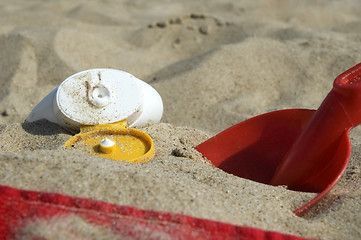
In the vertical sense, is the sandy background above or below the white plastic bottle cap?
below

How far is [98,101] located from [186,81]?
913 millimetres

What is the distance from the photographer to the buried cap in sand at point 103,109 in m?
1.53

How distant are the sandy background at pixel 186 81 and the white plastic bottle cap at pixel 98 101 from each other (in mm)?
69

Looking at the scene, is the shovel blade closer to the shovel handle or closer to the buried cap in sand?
the shovel handle

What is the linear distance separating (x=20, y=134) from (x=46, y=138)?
121 millimetres

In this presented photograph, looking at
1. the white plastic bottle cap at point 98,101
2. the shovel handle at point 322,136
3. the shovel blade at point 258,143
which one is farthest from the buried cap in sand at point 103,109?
the shovel handle at point 322,136

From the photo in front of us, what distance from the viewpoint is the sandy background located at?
3.66 feet

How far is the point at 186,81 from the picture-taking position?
8.07 ft

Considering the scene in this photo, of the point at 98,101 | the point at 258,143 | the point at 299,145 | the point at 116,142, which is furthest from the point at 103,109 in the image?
the point at 299,145

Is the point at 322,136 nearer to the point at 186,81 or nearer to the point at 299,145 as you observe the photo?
the point at 299,145

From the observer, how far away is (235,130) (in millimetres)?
1664

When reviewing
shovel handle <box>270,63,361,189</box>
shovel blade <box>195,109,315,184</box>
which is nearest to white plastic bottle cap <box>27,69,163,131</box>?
shovel blade <box>195,109,315,184</box>

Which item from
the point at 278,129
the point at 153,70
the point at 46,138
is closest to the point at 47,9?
the point at 153,70

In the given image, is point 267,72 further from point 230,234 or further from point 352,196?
point 230,234
